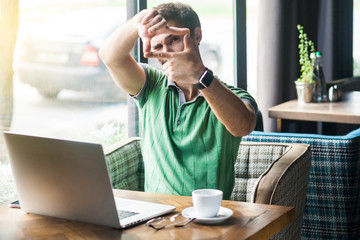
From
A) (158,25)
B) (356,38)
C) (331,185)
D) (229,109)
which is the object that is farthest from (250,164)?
(356,38)

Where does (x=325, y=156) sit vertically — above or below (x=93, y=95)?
below

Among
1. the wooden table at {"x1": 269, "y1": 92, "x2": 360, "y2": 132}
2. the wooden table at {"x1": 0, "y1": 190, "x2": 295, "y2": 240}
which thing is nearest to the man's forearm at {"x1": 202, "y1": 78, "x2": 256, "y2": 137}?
the wooden table at {"x1": 0, "y1": 190, "x2": 295, "y2": 240}

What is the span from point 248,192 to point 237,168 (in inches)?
5.0

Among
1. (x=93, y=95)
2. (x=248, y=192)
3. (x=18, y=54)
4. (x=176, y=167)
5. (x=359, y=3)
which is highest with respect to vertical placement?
(x=359, y=3)

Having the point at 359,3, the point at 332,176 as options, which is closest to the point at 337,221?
the point at 332,176

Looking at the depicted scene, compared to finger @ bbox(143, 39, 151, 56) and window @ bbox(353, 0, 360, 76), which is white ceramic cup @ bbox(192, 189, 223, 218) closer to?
finger @ bbox(143, 39, 151, 56)

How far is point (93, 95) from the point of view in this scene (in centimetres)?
299

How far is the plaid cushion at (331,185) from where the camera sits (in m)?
2.76

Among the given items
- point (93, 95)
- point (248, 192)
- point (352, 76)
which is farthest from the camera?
point (352, 76)

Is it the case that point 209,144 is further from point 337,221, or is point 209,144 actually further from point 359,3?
point 359,3

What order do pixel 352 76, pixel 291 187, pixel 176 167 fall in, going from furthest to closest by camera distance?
pixel 352 76, pixel 291 187, pixel 176 167

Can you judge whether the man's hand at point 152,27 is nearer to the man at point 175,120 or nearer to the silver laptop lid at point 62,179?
the man at point 175,120

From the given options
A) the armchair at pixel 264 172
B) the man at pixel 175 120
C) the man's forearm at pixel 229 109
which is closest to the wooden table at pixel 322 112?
the armchair at pixel 264 172

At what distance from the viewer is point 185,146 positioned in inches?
87.9
